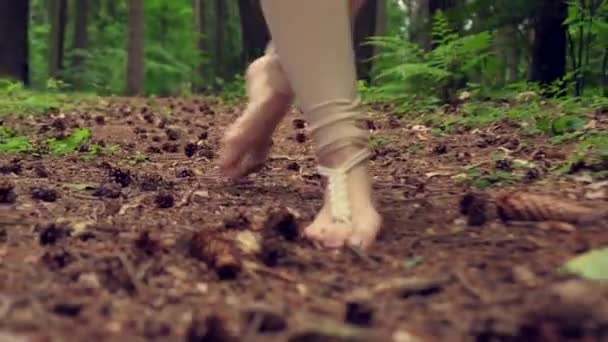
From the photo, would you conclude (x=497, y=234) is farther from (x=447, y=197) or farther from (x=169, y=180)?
(x=169, y=180)

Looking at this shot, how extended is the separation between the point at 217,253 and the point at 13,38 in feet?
39.6

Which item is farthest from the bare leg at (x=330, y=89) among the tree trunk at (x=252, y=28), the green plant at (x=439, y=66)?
the tree trunk at (x=252, y=28)

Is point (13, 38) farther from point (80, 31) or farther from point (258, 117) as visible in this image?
point (258, 117)

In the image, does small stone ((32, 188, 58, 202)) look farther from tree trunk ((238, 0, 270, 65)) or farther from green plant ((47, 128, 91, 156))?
tree trunk ((238, 0, 270, 65))

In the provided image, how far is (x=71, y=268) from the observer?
5.81 feet

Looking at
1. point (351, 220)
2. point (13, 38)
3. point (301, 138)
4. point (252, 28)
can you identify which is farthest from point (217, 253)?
point (252, 28)

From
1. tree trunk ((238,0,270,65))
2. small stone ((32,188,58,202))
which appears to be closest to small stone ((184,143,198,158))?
small stone ((32,188,58,202))

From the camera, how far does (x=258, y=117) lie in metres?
2.91

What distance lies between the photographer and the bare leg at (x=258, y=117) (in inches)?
112

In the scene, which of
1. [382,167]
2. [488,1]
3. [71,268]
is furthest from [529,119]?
[71,268]

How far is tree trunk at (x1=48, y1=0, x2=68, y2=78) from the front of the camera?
1642cm

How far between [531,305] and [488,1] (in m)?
5.49

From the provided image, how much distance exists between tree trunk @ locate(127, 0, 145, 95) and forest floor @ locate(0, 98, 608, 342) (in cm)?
1112

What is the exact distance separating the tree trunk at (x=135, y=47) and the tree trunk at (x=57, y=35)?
237 cm
